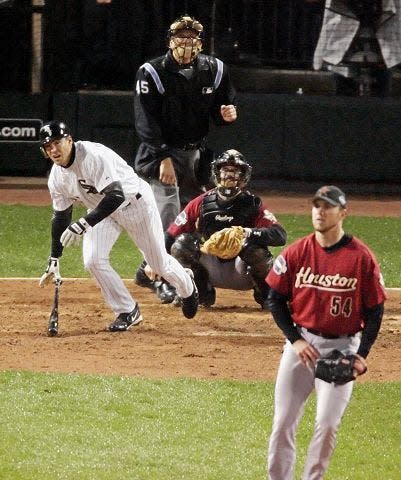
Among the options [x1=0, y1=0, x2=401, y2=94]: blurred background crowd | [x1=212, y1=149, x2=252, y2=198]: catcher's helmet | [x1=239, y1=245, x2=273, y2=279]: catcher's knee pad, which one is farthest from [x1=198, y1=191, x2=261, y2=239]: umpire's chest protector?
[x1=0, y1=0, x2=401, y2=94]: blurred background crowd

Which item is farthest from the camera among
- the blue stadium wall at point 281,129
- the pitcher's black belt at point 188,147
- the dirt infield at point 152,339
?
the blue stadium wall at point 281,129

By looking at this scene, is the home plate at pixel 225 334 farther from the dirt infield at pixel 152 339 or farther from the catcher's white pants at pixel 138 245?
the catcher's white pants at pixel 138 245

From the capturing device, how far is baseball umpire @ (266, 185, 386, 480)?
5.14m

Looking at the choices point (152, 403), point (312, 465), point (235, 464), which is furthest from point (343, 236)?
point (152, 403)

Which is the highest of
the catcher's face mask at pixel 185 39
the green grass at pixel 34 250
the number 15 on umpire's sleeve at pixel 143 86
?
the catcher's face mask at pixel 185 39

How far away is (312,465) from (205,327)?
375 centimetres

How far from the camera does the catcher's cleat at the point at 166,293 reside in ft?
31.7

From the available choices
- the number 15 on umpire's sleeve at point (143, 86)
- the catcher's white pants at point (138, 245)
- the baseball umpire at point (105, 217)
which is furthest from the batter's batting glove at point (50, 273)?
the number 15 on umpire's sleeve at point (143, 86)

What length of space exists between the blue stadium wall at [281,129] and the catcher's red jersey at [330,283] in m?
10.4

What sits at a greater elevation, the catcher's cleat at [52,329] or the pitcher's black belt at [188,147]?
the pitcher's black belt at [188,147]

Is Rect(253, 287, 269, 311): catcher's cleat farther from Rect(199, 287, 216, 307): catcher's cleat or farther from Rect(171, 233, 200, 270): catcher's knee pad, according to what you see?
Rect(171, 233, 200, 270): catcher's knee pad

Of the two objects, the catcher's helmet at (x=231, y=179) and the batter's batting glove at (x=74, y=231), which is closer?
the batter's batting glove at (x=74, y=231)

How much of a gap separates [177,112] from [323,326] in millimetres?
4670

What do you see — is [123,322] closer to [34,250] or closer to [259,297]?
[259,297]
